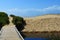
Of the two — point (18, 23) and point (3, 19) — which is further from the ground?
point (3, 19)

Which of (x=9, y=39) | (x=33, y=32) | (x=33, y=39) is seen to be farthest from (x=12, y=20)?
(x=9, y=39)

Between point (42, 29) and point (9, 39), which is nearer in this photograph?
point (9, 39)

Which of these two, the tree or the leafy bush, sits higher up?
the leafy bush

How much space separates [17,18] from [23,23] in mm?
3972

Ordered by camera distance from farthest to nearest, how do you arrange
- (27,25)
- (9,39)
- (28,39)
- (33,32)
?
(27,25) < (33,32) < (28,39) < (9,39)

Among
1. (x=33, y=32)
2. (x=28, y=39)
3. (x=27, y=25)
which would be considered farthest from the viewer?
(x=27, y=25)

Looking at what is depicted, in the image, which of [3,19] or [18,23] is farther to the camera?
[18,23]

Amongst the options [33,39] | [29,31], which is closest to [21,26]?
[29,31]

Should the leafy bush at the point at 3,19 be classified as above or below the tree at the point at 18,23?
above

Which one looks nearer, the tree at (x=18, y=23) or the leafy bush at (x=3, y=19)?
the leafy bush at (x=3, y=19)

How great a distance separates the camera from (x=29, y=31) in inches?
2457

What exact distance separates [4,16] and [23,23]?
18.2ft

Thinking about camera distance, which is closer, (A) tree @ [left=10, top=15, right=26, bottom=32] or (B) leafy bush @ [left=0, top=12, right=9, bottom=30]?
(B) leafy bush @ [left=0, top=12, right=9, bottom=30]

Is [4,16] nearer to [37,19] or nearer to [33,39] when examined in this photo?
[37,19]
